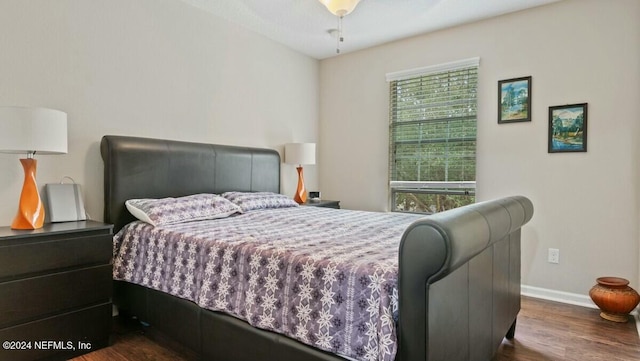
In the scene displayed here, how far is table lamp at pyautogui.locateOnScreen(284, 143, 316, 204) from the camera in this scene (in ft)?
13.0

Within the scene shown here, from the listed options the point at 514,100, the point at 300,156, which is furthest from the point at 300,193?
the point at 514,100

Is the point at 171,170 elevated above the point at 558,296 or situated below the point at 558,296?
above

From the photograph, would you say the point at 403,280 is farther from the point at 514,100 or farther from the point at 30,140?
the point at 514,100

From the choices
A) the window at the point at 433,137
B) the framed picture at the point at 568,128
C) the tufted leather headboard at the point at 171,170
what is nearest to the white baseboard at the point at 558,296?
the window at the point at 433,137

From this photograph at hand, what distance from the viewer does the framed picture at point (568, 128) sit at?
9.54 ft

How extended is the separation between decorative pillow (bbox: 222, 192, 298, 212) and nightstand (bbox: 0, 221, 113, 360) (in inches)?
41.9

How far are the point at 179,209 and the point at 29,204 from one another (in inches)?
32.3

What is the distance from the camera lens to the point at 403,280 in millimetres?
1179

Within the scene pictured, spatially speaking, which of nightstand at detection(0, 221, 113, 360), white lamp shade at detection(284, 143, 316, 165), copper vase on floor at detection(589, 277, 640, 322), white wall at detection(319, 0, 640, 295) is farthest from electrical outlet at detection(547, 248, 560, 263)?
nightstand at detection(0, 221, 113, 360)

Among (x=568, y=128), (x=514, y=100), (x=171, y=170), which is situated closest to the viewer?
(x=171, y=170)

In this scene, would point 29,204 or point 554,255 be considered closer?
point 29,204

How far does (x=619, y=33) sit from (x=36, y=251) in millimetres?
4235

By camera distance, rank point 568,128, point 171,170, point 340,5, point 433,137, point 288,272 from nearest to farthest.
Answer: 1. point 288,272
2. point 340,5
3. point 171,170
4. point 568,128
5. point 433,137

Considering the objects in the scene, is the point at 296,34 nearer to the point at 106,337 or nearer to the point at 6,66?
the point at 6,66
